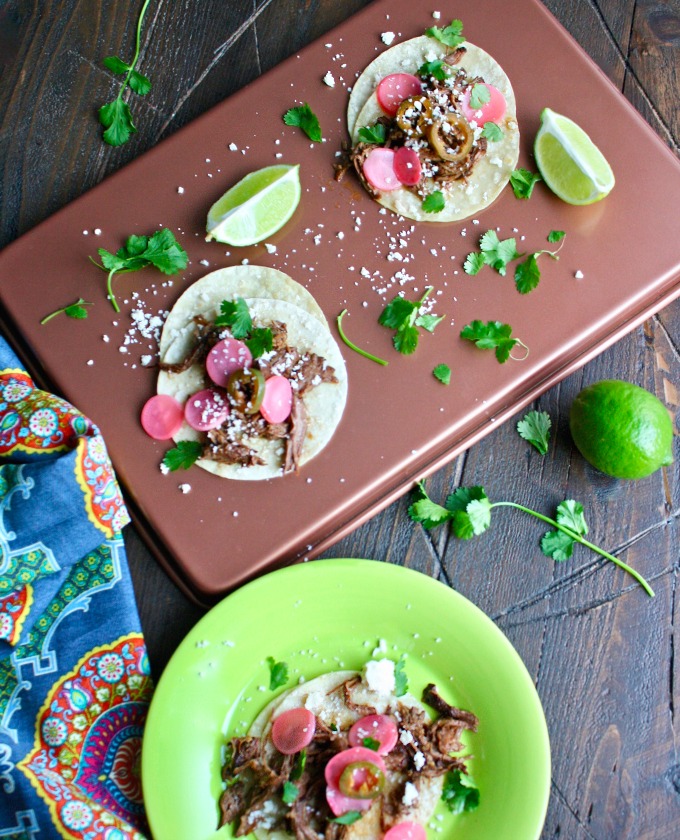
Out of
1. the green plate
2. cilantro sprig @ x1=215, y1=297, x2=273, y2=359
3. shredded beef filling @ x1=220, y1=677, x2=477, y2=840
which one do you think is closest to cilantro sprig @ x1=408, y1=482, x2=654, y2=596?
the green plate

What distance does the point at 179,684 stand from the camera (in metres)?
2.25

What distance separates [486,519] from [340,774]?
854 mm

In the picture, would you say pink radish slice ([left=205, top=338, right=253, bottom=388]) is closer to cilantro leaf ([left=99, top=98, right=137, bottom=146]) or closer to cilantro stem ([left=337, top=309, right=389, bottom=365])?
cilantro stem ([left=337, top=309, right=389, bottom=365])

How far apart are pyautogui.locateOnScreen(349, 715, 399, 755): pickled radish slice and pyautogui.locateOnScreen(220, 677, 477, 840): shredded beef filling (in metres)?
0.03

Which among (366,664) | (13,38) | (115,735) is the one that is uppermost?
(13,38)

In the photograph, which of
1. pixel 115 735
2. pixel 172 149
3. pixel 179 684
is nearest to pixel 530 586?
pixel 179 684

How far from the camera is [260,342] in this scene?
2.35m

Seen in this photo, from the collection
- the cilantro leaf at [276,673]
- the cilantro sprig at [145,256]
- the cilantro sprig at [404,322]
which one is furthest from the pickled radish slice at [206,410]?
the cilantro leaf at [276,673]

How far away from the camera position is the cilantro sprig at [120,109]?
8.71ft

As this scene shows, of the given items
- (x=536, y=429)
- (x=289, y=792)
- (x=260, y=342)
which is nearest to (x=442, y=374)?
(x=536, y=429)

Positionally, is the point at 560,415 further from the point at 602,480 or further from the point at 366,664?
the point at 366,664

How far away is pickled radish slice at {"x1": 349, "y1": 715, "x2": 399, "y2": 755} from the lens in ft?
7.47

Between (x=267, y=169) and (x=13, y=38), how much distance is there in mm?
1012

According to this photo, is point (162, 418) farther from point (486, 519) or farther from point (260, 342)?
point (486, 519)
